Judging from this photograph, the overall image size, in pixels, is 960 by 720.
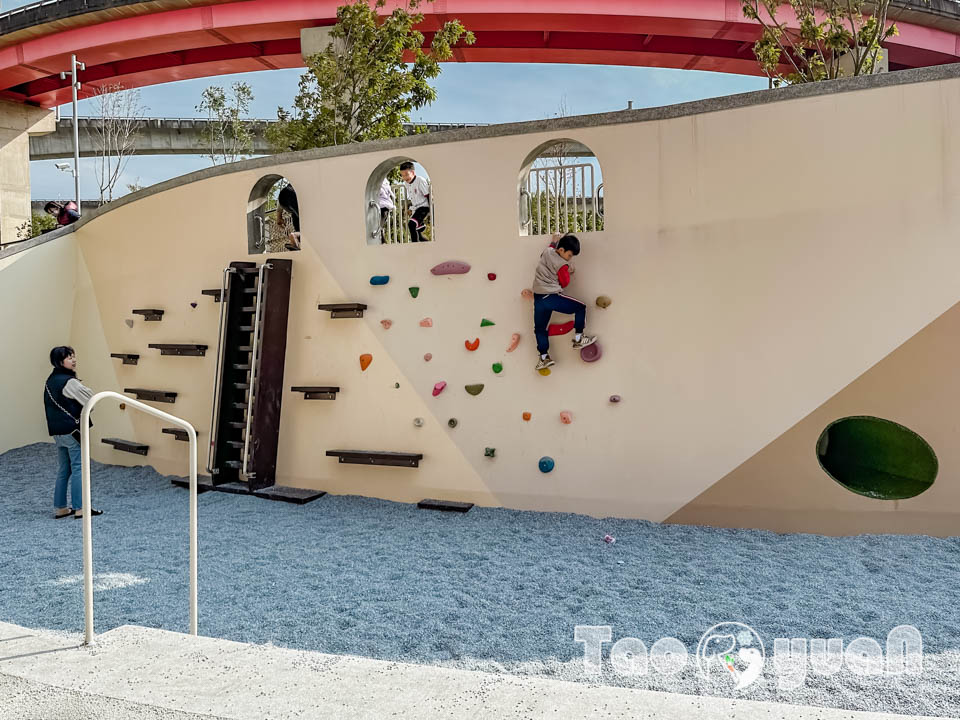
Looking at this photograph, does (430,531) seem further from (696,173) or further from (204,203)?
(204,203)

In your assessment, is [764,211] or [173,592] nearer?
[173,592]

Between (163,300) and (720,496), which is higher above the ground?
(163,300)

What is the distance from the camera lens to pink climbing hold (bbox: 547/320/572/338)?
6.18m

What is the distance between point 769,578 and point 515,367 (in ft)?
8.82

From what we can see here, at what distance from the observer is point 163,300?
332 inches

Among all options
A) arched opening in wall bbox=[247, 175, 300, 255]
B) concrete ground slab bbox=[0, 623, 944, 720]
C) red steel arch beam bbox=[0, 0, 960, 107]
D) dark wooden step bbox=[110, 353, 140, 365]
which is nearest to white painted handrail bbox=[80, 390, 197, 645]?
concrete ground slab bbox=[0, 623, 944, 720]

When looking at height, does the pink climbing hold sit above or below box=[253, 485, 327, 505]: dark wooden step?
above

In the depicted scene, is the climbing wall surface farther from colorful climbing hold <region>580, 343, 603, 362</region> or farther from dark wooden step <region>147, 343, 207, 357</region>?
dark wooden step <region>147, 343, 207, 357</region>

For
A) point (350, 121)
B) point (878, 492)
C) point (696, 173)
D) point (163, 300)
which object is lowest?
point (878, 492)

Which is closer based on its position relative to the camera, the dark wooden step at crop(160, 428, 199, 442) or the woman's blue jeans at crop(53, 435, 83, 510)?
the woman's blue jeans at crop(53, 435, 83, 510)

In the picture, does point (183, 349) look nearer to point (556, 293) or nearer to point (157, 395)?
Result: point (157, 395)

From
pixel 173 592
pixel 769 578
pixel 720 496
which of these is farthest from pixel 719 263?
pixel 173 592

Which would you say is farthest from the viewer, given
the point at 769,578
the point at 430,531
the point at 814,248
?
the point at 430,531

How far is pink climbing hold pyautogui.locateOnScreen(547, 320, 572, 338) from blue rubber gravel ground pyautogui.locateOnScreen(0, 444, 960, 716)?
1554 millimetres
